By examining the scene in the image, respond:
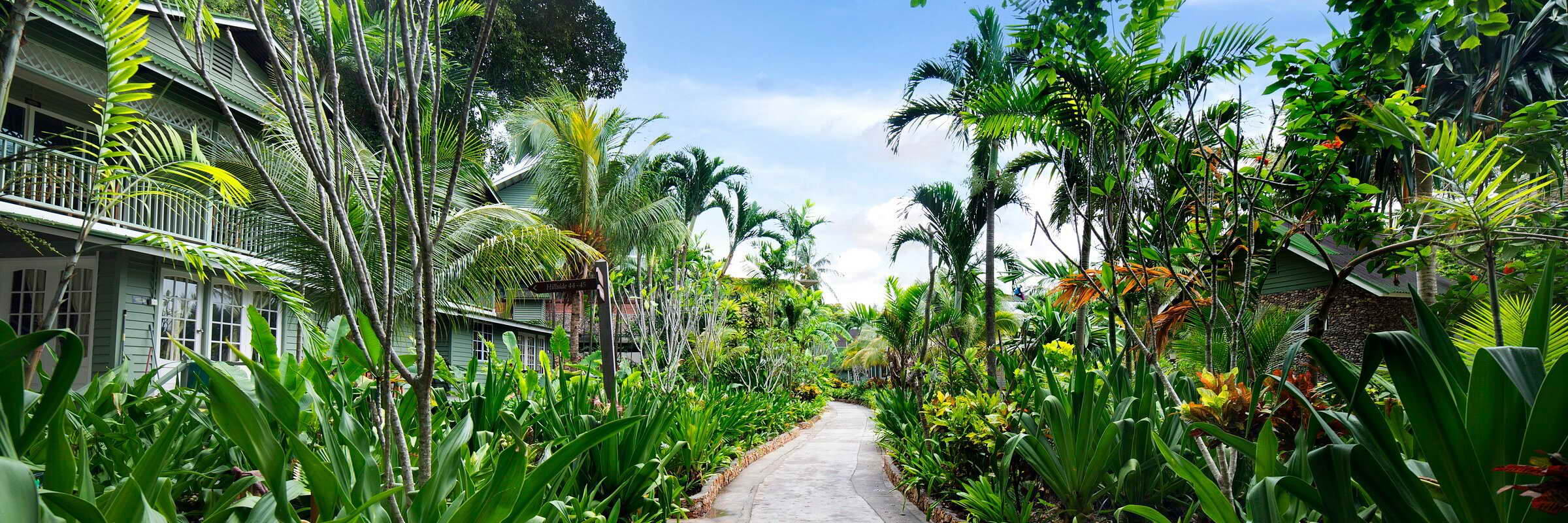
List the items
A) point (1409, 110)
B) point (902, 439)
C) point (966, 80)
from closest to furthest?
point (1409, 110) < point (902, 439) < point (966, 80)

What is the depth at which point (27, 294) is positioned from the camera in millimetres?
10836

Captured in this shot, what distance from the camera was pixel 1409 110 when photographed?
2.94m

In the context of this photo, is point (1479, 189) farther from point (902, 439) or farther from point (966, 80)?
point (966, 80)

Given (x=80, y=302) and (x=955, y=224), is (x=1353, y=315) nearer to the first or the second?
(x=955, y=224)

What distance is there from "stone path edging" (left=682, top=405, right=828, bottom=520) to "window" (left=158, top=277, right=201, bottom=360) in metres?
8.34

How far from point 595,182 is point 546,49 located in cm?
882

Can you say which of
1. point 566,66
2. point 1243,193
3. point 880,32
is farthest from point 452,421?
point 566,66

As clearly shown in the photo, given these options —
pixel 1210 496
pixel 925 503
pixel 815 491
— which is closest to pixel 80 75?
pixel 815 491

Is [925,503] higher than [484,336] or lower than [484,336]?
lower

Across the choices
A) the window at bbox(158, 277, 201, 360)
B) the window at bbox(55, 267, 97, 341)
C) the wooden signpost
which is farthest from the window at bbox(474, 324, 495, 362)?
the wooden signpost

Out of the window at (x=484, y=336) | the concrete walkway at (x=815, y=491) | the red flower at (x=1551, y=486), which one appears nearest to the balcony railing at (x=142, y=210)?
the concrete walkway at (x=815, y=491)

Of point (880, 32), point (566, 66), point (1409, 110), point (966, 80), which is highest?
point (566, 66)

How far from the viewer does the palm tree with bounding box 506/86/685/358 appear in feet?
54.9

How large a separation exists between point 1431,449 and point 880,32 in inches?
120
